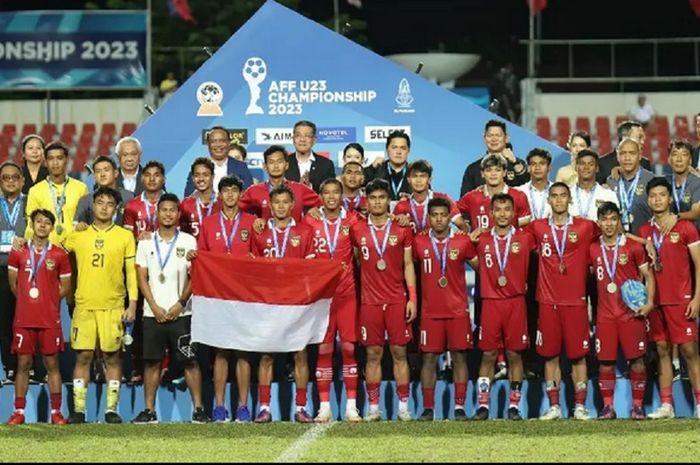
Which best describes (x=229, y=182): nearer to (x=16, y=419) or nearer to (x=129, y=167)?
(x=129, y=167)

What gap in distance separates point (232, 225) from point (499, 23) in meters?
17.5

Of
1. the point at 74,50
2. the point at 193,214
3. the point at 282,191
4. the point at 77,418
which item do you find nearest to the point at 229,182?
the point at 282,191

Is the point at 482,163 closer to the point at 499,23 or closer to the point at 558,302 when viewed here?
the point at 558,302

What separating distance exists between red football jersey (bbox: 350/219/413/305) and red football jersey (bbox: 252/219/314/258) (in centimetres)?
33

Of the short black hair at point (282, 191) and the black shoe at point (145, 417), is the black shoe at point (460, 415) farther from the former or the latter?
the black shoe at point (145, 417)

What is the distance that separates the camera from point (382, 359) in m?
12.1

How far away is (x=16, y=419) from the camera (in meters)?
11.5

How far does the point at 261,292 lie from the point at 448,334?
1312 millimetres

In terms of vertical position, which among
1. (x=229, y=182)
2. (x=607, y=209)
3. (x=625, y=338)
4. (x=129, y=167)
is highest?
(x=129, y=167)

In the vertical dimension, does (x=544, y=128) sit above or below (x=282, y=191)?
above

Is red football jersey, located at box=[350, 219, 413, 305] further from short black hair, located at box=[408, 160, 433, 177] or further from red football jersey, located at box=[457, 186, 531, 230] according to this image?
red football jersey, located at box=[457, 186, 531, 230]

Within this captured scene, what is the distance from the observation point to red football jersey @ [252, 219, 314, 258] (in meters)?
11.6

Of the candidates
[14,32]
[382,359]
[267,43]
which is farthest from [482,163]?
[14,32]

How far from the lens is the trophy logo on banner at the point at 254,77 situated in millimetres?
14336
